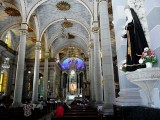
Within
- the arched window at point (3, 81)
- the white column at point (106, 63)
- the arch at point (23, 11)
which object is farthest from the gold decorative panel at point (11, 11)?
the white column at point (106, 63)

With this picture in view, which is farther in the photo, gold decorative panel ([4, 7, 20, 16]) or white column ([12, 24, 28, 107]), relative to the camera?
gold decorative panel ([4, 7, 20, 16])

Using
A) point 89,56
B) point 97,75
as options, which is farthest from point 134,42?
point 89,56

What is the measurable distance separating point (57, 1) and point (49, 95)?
14298 mm

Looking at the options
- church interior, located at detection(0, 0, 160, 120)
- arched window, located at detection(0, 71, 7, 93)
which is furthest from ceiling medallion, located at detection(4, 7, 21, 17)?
arched window, located at detection(0, 71, 7, 93)

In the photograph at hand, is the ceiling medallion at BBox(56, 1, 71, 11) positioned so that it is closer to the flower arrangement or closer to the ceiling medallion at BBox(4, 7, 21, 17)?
the ceiling medallion at BBox(4, 7, 21, 17)

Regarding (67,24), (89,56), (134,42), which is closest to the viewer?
(134,42)

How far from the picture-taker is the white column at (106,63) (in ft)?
23.3

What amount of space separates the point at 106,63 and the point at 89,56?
12375mm

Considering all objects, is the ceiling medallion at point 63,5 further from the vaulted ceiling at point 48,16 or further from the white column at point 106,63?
the white column at point 106,63

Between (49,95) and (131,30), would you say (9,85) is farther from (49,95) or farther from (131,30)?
(131,30)

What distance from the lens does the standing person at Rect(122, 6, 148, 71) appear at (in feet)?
11.6

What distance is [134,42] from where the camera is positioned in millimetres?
3732

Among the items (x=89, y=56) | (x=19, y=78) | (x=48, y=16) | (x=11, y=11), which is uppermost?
(x=48, y=16)

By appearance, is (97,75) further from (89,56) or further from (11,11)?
(11,11)
